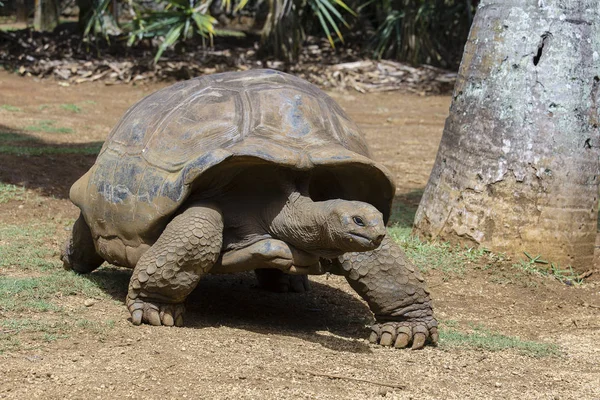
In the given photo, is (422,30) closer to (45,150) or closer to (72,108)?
(72,108)

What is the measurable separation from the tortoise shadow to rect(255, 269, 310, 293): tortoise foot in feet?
0.11

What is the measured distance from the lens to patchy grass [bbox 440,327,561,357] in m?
3.96

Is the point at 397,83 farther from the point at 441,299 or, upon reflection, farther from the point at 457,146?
the point at 441,299

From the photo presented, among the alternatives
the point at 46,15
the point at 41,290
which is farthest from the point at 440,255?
the point at 46,15

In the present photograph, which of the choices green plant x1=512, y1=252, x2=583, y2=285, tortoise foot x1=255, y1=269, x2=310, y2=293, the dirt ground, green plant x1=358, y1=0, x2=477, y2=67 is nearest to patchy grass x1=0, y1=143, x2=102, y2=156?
the dirt ground

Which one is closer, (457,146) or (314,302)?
(314,302)

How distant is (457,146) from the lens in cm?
568

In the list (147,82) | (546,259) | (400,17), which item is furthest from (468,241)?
(400,17)

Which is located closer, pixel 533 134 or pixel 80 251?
pixel 80 251

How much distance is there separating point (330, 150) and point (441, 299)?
5.06 ft

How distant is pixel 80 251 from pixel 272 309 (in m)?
1.04

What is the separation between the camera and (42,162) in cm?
788

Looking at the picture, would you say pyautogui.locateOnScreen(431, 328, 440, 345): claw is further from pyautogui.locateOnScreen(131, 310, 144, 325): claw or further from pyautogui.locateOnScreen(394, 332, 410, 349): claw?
pyautogui.locateOnScreen(131, 310, 144, 325): claw

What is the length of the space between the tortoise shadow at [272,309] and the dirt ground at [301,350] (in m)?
0.01
